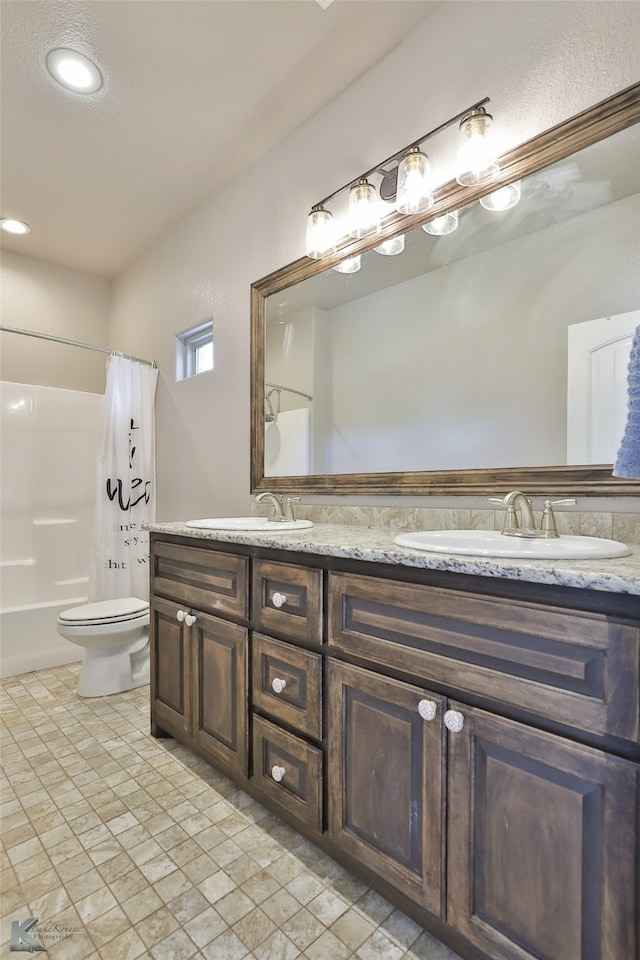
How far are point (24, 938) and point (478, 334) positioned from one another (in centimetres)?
193

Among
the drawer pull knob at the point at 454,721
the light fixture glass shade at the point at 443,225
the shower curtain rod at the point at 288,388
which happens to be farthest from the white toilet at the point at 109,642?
the light fixture glass shade at the point at 443,225

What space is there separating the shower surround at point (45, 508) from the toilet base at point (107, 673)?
0.52 meters

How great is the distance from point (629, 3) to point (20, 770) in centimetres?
291

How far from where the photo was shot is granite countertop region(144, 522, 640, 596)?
729 millimetres

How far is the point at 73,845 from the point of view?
4.35ft

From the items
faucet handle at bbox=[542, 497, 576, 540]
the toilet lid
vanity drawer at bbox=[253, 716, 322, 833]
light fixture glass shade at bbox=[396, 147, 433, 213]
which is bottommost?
vanity drawer at bbox=[253, 716, 322, 833]

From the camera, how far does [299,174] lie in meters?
2.00

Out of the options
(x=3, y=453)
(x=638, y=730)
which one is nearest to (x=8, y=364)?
(x=3, y=453)

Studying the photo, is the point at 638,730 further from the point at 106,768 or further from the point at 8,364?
the point at 8,364

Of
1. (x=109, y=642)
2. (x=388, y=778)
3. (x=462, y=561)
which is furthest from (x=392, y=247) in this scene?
(x=109, y=642)

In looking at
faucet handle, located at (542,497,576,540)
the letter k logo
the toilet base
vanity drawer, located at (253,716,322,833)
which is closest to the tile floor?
the letter k logo

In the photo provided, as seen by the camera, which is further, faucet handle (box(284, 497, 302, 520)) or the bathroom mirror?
faucet handle (box(284, 497, 302, 520))

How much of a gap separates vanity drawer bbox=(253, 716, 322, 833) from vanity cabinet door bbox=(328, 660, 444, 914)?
0.06 m

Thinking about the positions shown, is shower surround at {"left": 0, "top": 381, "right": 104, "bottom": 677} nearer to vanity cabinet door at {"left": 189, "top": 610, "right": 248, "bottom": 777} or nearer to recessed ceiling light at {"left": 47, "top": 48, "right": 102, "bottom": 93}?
A: vanity cabinet door at {"left": 189, "top": 610, "right": 248, "bottom": 777}
